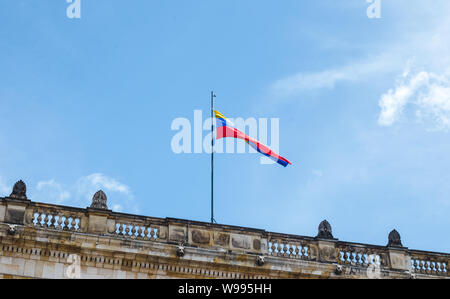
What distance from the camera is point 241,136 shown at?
40.7 m

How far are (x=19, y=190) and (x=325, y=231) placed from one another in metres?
10.4

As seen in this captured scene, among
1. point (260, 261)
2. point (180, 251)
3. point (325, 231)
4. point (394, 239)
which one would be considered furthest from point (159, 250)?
point (394, 239)

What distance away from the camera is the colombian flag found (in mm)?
40281

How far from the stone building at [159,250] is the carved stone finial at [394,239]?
0.36 ft

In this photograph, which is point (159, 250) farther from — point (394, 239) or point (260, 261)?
point (394, 239)

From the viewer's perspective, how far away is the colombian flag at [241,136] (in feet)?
132

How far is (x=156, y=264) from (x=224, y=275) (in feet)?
7.32

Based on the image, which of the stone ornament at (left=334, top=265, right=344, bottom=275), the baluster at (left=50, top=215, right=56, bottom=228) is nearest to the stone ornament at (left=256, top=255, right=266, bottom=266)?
the stone ornament at (left=334, top=265, right=344, bottom=275)

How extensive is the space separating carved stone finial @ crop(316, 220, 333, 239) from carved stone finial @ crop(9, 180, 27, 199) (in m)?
9.91
